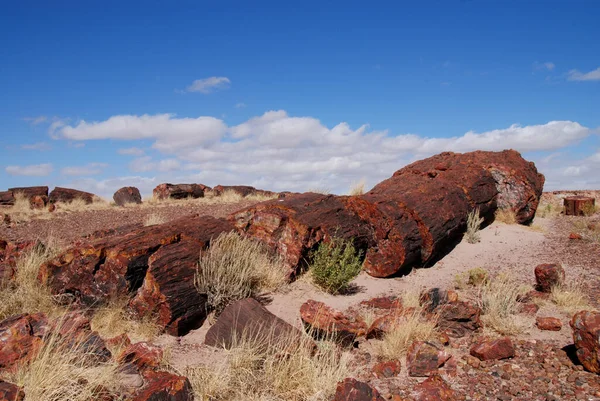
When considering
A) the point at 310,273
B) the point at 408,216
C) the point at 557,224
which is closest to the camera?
the point at 310,273

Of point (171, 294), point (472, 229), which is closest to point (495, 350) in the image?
point (171, 294)

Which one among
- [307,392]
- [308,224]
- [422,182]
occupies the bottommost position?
[307,392]

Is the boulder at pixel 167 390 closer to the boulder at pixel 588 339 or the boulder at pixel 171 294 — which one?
the boulder at pixel 171 294

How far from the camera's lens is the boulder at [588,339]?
4.77 metres

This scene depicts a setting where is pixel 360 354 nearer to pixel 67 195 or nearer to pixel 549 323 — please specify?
pixel 549 323

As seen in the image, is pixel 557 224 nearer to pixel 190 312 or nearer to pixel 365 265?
pixel 365 265

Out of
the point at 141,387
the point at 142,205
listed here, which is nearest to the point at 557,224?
the point at 141,387

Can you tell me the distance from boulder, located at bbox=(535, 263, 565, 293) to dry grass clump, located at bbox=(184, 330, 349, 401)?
4.46 metres

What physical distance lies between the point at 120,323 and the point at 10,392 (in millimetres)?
2433

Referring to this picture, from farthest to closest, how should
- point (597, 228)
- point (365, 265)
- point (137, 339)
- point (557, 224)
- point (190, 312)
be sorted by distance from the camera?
1. point (557, 224)
2. point (597, 228)
3. point (365, 265)
4. point (190, 312)
5. point (137, 339)

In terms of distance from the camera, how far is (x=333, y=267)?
25.3 feet

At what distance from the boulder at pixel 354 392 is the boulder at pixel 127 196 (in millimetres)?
21436

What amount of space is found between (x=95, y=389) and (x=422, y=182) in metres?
9.14

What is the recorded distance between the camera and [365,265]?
29.6 feet
